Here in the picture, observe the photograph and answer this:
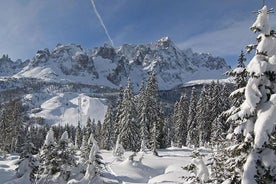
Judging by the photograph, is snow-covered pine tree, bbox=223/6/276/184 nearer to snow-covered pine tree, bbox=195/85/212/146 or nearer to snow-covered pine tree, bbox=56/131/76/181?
snow-covered pine tree, bbox=56/131/76/181

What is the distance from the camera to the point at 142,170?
157 feet

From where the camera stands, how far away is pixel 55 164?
31812 mm

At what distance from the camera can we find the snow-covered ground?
4101 centimetres

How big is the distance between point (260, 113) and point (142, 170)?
35639 millimetres

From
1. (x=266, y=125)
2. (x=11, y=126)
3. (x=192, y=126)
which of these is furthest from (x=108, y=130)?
(x=266, y=125)

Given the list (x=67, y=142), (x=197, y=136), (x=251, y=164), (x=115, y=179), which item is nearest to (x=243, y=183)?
(x=251, y=164)

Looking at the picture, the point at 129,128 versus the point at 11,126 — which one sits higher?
the point at 11,126

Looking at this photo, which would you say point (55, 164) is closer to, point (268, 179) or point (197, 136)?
point (268, 179)

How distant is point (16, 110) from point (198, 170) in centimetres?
7050

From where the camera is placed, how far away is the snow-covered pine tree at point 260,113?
12898 millimetres

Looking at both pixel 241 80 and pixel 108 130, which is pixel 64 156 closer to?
pixel 241 80

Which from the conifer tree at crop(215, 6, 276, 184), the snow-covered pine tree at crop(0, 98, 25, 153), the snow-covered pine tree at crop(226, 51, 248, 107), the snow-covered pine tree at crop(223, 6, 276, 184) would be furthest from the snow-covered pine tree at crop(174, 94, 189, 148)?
the snow-covered pine tree at crop(223, 6, 276, 184)

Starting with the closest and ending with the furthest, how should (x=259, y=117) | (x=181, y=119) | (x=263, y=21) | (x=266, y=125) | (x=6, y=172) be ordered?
(x=266, y=125)
(x=259, y=117)
(x=263, y=21)
(x=6, y=172)
(x=181, y=119)

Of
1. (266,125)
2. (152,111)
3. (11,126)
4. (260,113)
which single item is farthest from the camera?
(11,126)
